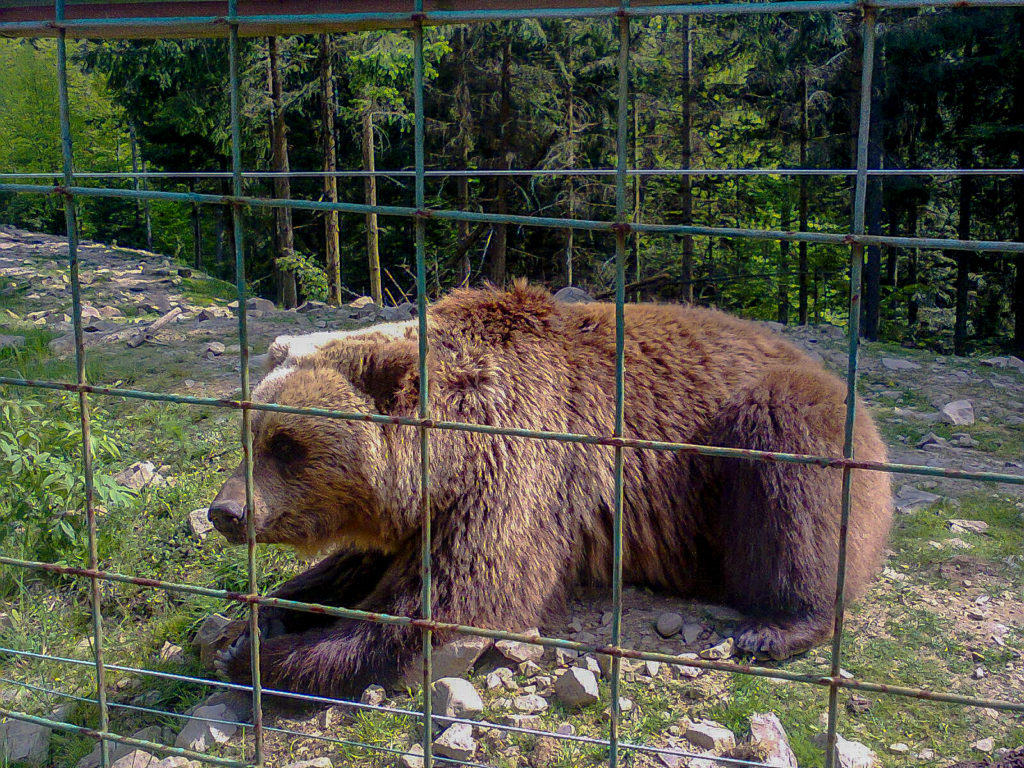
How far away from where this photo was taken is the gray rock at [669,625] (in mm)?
3578

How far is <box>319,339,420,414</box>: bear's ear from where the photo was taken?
11.5ft

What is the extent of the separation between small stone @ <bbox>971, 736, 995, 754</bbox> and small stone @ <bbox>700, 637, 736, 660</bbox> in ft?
2.86

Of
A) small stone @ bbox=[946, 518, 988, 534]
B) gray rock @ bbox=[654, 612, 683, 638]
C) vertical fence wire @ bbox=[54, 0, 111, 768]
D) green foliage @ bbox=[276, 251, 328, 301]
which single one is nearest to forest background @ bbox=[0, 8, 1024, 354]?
green foliage @ bbox=[276, 251, 328, 301]

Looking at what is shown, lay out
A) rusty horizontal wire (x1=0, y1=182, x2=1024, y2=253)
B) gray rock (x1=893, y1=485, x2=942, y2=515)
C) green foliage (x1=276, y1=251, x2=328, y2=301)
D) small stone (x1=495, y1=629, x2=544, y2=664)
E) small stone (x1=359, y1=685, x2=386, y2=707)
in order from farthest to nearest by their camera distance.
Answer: green foliage (x1=276, y1=251, x2=328, y2=301), gray rock (x1=893, y1=485, x2=942, y2=515), small stone (x1=495, y1=629, x2=544, y2=664), small stone (x1=359, y1=685, x2=386, y2=707), rusty horizontal wire (x1=0, y1=182, x2=1024, y2=253)

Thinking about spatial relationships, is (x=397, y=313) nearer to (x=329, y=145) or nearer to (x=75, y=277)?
(x=329, y=145)

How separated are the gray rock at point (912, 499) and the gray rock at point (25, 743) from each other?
12.9ft

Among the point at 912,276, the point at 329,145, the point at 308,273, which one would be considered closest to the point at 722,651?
the point at 308,273

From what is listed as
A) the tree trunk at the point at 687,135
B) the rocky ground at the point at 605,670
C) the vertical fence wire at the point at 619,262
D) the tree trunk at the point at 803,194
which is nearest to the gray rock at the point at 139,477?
the rocky ground at the point at 605,670

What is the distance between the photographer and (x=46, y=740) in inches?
121

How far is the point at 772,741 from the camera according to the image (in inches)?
107

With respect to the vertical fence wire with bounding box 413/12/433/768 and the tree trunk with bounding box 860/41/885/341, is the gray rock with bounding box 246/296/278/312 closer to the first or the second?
the vertical fence wire with bounding box 413/12/433/768

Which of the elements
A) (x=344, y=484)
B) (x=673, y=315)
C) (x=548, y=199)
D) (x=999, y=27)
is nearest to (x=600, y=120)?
(x=548, y=199)

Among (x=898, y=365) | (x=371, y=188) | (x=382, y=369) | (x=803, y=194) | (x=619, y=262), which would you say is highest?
(x=803, y=194)

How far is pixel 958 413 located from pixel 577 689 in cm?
470
